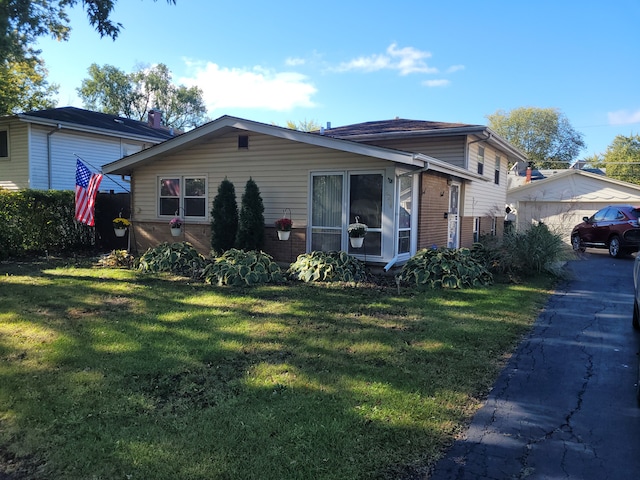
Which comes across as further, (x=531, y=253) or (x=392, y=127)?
(x=392, y=127)

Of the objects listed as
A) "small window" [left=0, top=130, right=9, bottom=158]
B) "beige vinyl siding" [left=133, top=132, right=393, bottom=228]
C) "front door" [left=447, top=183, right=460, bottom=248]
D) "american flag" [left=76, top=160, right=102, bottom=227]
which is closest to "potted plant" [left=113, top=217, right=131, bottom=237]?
"american flag" [left=76, top=160, right=102, bottom=227]

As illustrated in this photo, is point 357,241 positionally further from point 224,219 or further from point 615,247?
point 615,247

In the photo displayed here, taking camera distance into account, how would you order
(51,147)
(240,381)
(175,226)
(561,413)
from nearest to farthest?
1. (561,413)
2. (240,381)
3. (175,226)
4. (51,147)

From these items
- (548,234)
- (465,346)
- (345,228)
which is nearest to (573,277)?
(548,234)

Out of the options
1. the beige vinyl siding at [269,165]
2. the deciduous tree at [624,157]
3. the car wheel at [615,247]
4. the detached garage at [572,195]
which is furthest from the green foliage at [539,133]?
the beige vinyl siding at [269,165]

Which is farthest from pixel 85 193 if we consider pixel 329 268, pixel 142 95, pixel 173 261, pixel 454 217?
pixel 142 95

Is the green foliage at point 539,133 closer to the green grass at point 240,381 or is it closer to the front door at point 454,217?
the front door at point 454,217

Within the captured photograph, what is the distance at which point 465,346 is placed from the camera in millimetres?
5207

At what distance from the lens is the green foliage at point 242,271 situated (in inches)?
336

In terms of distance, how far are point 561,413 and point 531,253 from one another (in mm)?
6810

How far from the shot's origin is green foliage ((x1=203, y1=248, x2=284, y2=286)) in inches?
336

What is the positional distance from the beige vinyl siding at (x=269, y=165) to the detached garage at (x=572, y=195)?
13.1 metres

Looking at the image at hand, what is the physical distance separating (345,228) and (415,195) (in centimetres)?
174

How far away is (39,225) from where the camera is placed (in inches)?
475
